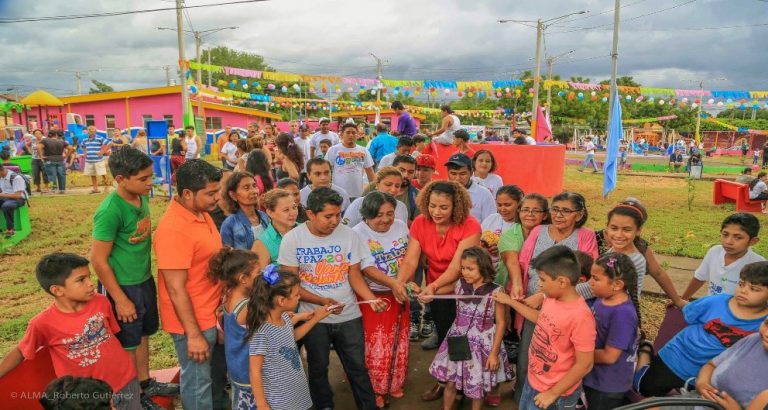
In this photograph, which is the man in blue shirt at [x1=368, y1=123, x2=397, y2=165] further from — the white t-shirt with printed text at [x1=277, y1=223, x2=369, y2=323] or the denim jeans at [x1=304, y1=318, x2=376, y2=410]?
the denim jeans at [x1=304, y1=318, x2=376, y2=410]

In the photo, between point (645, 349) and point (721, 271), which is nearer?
point (645, 349)

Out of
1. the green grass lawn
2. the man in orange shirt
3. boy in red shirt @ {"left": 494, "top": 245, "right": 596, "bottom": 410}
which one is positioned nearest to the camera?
boy in red shirt @ {"left": 494, "top": 245, "right": 596, "bottom": 410}

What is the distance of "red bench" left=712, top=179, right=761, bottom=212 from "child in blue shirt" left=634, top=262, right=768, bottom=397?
35.8ft

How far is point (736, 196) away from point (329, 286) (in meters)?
12.9

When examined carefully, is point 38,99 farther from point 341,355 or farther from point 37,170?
point 341,355

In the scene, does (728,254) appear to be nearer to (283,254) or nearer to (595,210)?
(283,254)

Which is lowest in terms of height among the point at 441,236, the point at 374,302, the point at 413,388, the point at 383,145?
the point at 413,388

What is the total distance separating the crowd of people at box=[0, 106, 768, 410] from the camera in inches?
103

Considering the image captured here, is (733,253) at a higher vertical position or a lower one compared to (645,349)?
higher

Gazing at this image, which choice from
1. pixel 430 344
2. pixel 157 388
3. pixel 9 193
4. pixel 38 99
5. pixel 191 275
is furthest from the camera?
pixel 38 99

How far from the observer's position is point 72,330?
2635mm

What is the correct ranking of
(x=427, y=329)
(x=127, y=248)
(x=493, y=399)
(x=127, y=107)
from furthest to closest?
1. (x=127, y=107)
2. (x=427, y=329)
3. (x=493, y=399)
4. (x=127, y=248)

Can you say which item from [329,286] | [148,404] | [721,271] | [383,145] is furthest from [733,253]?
[383,145]

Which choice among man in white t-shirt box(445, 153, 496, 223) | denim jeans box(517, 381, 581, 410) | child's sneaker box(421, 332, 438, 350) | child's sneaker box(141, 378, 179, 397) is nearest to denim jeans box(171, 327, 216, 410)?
child's sneaker box(141, 378, 179, 397)
